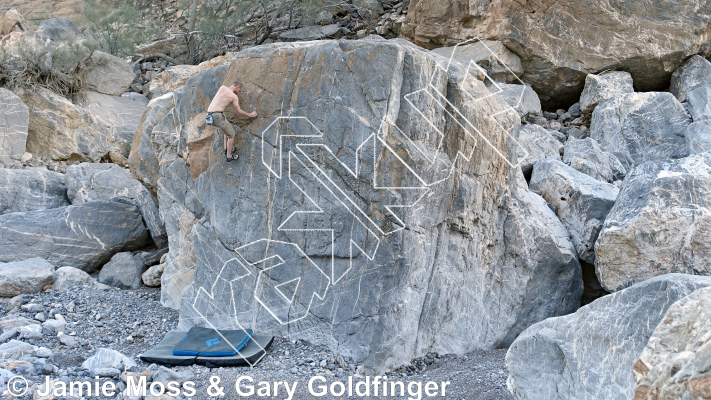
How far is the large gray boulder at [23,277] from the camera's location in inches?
268

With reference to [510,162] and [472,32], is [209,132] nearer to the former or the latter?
[510,162]

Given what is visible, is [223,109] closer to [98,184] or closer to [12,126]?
[98,184]

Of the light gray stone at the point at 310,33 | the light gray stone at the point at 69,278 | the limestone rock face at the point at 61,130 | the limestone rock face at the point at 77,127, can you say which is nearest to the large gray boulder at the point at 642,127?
the light gray stone at the point at 310,33

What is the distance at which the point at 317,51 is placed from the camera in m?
5.68

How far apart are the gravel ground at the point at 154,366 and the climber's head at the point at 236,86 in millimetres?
2369

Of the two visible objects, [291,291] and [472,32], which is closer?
[291,291]

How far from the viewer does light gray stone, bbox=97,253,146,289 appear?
25.0 ft

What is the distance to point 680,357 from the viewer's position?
7.88ft

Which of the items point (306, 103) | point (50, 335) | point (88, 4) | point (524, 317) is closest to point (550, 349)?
point (524, 317)

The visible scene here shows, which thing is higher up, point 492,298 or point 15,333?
point 15,333

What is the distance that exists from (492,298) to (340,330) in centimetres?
171

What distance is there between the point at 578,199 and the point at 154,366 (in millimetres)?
4692

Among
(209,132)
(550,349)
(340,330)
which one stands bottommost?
(340,330)

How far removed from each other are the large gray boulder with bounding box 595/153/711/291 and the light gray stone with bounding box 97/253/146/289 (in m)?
5.40
